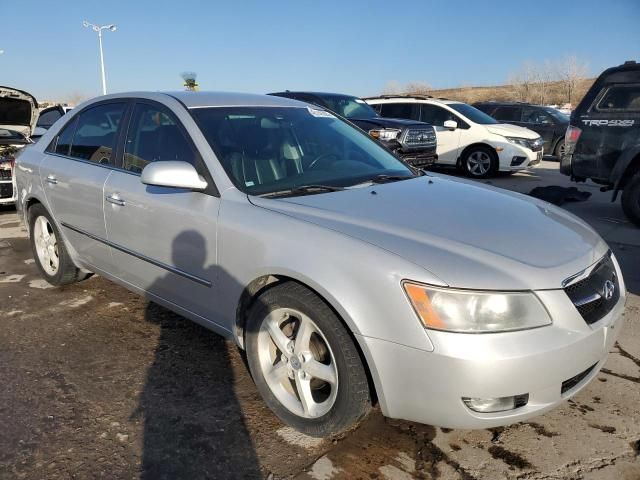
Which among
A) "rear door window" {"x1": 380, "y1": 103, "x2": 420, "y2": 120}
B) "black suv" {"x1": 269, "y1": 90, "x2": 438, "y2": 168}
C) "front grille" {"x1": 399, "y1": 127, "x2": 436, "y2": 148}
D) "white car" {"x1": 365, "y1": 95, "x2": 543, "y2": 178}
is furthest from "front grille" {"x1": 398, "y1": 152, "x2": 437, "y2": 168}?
"rear door window" {"x1": 380, "y1": 103, "x2": 420, "y2": 120}

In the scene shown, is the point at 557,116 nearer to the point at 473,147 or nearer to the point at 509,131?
the point at 509,131

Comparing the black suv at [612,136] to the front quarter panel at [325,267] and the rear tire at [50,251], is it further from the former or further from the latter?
the rear tire at [50,251]

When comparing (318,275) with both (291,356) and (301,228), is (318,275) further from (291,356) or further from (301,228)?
(291,356)

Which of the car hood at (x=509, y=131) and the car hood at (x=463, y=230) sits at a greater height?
the car hood at (x=509, y=131)

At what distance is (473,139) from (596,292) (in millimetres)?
9330

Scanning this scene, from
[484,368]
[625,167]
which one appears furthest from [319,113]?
[625,167]

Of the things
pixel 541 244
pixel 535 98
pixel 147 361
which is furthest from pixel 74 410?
pixel 535 98

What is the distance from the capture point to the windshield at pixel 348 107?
10.3 m

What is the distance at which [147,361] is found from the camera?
3223 mm

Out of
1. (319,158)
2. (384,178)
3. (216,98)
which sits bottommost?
(384,178)

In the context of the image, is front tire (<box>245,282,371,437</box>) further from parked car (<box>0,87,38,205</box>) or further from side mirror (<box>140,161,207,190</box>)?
parked car (<box>0,87,38,205</box>)

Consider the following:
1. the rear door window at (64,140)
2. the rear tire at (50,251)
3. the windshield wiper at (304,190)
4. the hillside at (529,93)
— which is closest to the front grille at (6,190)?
the rear tire at (50,251)

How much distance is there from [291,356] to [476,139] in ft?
31.5

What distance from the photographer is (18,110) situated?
8.10 meters
